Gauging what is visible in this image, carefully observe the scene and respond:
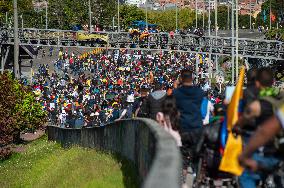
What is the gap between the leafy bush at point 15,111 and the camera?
43719 millimetres

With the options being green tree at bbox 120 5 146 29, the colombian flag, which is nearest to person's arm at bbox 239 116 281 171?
the colombian flag

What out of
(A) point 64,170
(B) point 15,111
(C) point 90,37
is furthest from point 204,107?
(C) point 90,37

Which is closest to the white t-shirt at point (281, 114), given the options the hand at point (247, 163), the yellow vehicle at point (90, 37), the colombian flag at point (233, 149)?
the hand at point (247, 163)

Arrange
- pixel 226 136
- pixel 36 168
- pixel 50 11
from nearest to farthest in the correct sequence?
pixel 226 136 → pixel 36 168 → pixel 50 11

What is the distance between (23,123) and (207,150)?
37.7m

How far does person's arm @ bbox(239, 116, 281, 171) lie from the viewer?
6.55 m

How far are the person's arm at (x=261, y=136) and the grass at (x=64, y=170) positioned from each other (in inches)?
317

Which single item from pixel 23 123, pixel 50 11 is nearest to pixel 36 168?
pixel 23 123

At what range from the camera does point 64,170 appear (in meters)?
24.4

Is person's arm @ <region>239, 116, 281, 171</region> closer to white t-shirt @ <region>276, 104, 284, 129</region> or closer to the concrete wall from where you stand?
white t-shirt @ <region>276, 104, 284, 129</region>

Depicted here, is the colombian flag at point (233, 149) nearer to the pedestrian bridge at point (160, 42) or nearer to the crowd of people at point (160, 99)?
the crowd of people at point (160, 99)

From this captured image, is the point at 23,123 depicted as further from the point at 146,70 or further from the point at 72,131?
the point at 146,70

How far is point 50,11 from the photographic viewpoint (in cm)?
14862

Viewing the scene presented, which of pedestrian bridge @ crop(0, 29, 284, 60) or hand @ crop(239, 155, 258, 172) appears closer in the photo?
hand @ crop(239, 155, 258, 172)
